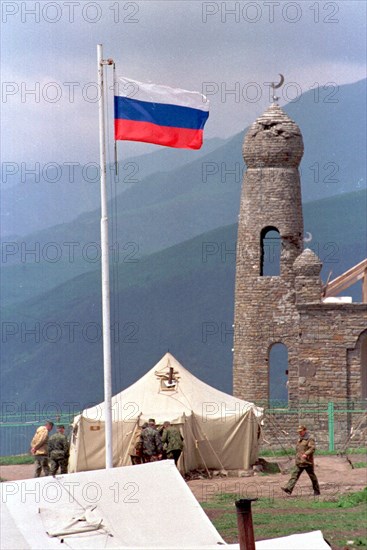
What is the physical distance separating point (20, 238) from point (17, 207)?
4.88 meters

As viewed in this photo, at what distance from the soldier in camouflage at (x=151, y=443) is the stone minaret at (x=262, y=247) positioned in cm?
1912

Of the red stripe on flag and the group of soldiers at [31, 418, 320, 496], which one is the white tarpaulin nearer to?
the red stripe on flag

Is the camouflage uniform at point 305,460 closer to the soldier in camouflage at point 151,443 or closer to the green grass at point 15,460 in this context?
the soldier in camouflage at point 151,443

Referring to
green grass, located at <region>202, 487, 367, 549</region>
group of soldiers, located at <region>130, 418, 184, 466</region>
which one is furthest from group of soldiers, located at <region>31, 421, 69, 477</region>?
green grass, located at <region>202, 487, 367, 549</region>

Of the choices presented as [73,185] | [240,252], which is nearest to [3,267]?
[73,185]

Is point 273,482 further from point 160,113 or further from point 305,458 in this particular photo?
point 160,113

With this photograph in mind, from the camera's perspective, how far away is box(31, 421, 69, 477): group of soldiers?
104 feet

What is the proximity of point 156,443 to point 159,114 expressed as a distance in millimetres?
8764

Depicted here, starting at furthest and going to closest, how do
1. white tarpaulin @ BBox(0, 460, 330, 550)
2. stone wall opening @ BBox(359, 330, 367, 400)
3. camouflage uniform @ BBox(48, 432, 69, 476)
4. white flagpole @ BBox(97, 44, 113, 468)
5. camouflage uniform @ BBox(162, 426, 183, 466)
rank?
stone wall opening @ BBox(359, 330, 367, 400), camouflage uniform @ BBox(162, 426, 183, 466), camouflage uniform @ BBox(48, 432, 69, 476), white flagpole @ BBox(97, 44, 113, 468), white tarpaulin @ BBox(0, 460, 330, 550)

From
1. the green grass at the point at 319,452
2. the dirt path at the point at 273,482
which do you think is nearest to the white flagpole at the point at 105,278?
the dirt path at the point at 273,482

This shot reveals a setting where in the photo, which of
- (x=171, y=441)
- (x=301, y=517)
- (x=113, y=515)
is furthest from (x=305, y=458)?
(x=113, y=515)

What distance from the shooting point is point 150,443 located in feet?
108

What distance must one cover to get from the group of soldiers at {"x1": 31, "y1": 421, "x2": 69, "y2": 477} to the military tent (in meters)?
2.18

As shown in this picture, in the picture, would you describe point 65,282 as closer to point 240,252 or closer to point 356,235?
point 356,235
